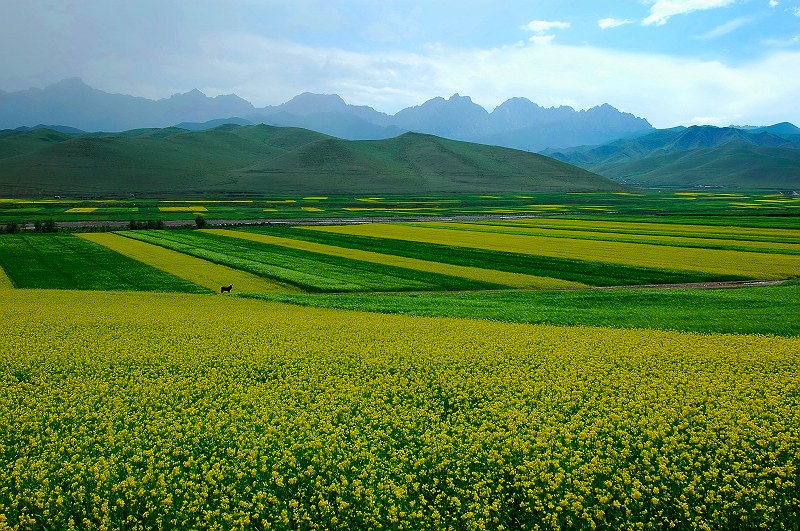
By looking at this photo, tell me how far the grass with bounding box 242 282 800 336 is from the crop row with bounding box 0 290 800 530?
336 centimetres

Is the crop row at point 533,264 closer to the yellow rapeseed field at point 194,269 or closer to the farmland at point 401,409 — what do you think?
the farmland at point 401,409

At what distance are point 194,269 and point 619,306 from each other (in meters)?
31.9

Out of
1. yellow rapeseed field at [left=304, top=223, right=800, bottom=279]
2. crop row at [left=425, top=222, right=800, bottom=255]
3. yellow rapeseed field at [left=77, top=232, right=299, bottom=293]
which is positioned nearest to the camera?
yellow rapeseed field at [left=77, top=232, right=299, bottom=293]

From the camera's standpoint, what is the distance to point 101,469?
38.1 ft

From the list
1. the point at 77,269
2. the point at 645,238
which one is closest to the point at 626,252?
the point at 645,238

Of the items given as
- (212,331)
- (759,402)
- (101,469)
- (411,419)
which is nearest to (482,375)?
(411,419)

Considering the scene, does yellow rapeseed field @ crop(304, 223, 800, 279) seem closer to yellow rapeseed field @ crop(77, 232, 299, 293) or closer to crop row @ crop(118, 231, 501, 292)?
crop row @ crop(118, 231, 501, 292)

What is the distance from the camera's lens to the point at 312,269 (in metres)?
45.0

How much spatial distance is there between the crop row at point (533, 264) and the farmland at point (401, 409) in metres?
5.39

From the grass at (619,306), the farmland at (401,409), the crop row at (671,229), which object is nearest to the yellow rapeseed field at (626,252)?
the grass at (619,306)

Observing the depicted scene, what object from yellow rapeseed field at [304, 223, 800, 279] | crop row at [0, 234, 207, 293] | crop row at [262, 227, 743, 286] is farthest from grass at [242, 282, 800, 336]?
crop row at [0, 234, 207, 293]

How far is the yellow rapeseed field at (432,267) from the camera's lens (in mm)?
38750

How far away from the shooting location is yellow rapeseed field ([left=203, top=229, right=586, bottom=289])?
38.8 meters

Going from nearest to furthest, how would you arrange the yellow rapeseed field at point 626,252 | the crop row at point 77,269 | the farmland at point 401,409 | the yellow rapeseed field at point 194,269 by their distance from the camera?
the farmland at point 401,409
the yellow rapeseed field at point 194,269
the crop row at point 77,269
the yellow rapeseed field at point 626,252
